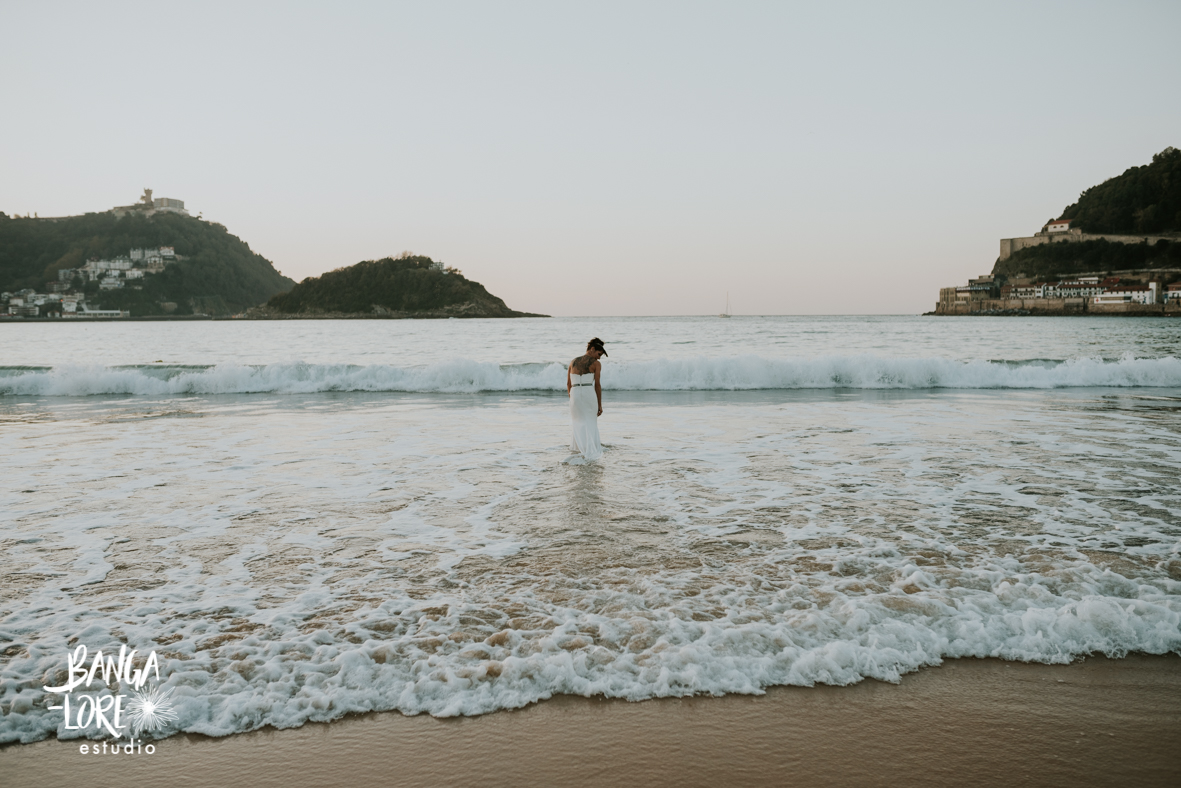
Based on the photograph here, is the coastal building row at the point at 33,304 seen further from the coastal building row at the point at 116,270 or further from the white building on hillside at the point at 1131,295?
the white building on hillside at the point at 1131,295

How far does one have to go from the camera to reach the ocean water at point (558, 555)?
3.52 metres

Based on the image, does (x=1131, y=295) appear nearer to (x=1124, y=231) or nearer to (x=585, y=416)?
(x=1124, y=231)

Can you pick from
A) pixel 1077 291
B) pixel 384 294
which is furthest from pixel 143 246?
pixel 1077 291

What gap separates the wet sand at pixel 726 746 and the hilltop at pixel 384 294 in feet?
385

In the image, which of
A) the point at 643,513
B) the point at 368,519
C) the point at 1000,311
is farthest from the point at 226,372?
the point at 1000,311

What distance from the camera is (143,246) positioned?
11212 cm

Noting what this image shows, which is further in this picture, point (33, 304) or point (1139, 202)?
point (1139, 202)

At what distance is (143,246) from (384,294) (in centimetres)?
4133

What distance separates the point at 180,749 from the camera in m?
2.96

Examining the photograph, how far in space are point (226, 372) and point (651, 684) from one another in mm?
22186

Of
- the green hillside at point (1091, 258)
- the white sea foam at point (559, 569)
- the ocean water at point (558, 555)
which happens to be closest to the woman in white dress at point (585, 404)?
the ocean water at point (558, 555)

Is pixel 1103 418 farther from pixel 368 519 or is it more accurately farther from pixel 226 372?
pixel 226 372

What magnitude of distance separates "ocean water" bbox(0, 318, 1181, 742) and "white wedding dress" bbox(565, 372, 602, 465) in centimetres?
33

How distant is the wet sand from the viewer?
2709 millimetres
